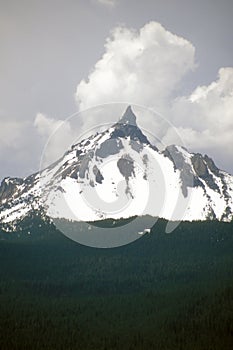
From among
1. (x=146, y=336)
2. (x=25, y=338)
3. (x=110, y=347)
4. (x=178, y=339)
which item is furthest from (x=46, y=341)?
(x=178, y=339)

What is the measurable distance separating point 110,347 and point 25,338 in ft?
112

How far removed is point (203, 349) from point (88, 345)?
144 ft

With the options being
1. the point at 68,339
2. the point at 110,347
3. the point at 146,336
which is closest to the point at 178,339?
the point at 146,336

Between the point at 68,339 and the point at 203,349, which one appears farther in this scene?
the point at 68,339

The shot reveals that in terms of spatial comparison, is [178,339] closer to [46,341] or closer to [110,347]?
[110,347]

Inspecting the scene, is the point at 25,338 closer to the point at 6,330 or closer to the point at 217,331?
the point at 6,330

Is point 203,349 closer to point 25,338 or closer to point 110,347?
point 110,347

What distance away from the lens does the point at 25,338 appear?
194 m

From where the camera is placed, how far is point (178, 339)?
19650 centimetres

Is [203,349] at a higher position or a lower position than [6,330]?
lower

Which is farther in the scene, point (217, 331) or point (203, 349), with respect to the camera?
point (217, 331)

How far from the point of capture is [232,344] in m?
187

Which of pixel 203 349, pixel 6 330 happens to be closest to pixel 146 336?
pixel 203 349

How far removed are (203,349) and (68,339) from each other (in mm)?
53888
